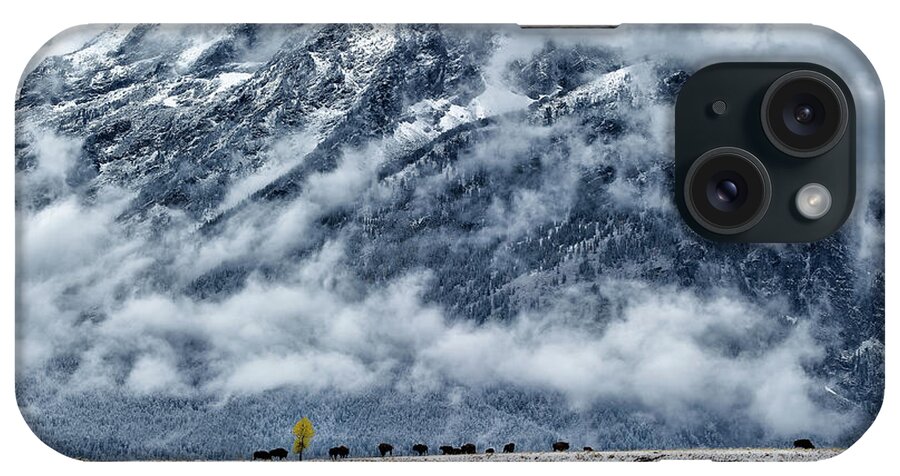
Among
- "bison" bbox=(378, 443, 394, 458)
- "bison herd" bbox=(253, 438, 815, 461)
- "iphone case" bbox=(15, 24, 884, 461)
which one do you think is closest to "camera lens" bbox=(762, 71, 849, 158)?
"iphone case" bbox=(15, 24, 884, 461)

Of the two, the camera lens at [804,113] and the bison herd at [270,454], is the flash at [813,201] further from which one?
the bison herd at [270,454]

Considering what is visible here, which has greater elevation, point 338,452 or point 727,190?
point 727,190

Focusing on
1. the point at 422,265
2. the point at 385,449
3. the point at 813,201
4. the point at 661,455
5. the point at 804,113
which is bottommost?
the point at 661,455

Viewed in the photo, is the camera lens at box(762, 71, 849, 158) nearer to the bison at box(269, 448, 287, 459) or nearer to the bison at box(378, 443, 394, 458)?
the bison at box(378, 443, 394, 458)

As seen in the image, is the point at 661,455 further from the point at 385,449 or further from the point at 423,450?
the point at 385,449

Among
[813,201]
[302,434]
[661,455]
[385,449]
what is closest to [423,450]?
[385,449]
